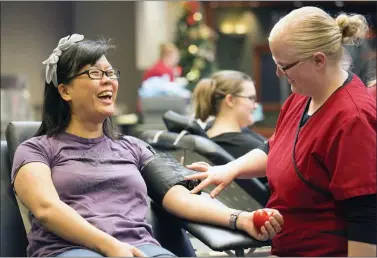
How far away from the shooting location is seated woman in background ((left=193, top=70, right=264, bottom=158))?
277 cm

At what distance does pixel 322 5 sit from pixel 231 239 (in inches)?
26.3

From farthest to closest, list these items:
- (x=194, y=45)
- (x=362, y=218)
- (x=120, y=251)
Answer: (x=194, y=45) → (x=120, y=251) → (x=362, y=218)

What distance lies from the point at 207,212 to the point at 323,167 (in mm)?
433

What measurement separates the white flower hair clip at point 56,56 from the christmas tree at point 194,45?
18.7 feet

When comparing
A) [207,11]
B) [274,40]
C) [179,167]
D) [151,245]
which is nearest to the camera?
[274,40]

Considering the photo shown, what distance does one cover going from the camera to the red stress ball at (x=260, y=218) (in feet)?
5.81

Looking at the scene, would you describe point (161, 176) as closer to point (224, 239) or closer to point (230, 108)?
point (224, 239)

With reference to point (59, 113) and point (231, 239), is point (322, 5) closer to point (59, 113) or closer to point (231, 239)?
point (231, 239)

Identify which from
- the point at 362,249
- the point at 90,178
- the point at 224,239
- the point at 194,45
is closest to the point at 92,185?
the point at 90,178

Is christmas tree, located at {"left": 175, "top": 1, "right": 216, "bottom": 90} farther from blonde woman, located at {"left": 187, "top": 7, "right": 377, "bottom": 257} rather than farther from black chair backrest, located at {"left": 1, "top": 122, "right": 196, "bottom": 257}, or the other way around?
blonde woman, located at {"left": 187, "top": 7, "right": 377, "bottom": 257}

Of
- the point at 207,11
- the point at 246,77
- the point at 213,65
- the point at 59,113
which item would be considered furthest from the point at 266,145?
the point at 207,11

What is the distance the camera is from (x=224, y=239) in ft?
5.89

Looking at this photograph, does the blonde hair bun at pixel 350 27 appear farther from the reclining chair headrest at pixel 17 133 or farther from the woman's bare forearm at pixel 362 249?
the reclining chair headrest at pixel 17 133

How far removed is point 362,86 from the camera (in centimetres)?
166
